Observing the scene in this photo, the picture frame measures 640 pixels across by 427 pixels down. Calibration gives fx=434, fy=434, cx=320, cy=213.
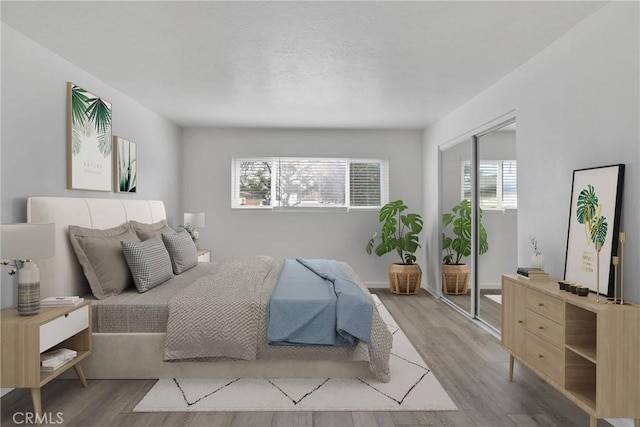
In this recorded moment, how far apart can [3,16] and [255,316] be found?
2.55 m

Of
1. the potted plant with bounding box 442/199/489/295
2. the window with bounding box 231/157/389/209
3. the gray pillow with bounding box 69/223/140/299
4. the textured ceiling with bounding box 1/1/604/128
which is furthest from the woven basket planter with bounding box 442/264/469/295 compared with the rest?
the gray pillow with bounding box 69/223/140/299

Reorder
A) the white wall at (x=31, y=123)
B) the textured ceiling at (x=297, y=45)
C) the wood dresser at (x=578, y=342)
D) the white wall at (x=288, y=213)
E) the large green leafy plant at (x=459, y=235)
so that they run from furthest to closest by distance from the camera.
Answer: the white wall at (x=288, y=213) → the large green leafy plant at (x=459, y=235) → the white wall at (x=31, y=123) → the textured ceiling at (x=297, y=45) → the wood dresser at (x=578, y=342)

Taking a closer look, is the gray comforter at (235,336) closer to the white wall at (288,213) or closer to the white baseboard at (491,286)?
the white baseboard at (491,286)

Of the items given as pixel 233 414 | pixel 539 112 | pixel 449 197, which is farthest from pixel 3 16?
pixel 449 197

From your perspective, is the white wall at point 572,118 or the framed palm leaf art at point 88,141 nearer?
the white wall at point 572,118

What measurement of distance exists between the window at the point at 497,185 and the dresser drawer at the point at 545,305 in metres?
1.34

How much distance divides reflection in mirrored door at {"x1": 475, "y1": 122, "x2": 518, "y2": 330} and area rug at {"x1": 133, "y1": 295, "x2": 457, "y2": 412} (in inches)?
62.3

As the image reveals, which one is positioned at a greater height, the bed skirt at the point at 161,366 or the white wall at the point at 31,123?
the white wall at the point at 31,123

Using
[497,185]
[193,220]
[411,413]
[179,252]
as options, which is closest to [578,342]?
[411,413]

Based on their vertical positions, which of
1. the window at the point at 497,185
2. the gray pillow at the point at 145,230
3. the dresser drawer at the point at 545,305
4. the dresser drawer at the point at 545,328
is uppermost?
the window at the point at 497,185

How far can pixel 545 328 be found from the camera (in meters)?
2.71

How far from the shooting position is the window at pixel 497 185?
13.5 ft

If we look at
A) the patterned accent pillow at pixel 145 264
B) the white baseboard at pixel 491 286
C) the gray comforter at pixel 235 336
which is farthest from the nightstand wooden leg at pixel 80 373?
the white baseboard at pixel 491 286

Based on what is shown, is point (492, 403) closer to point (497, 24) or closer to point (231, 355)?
point (231, 355)
